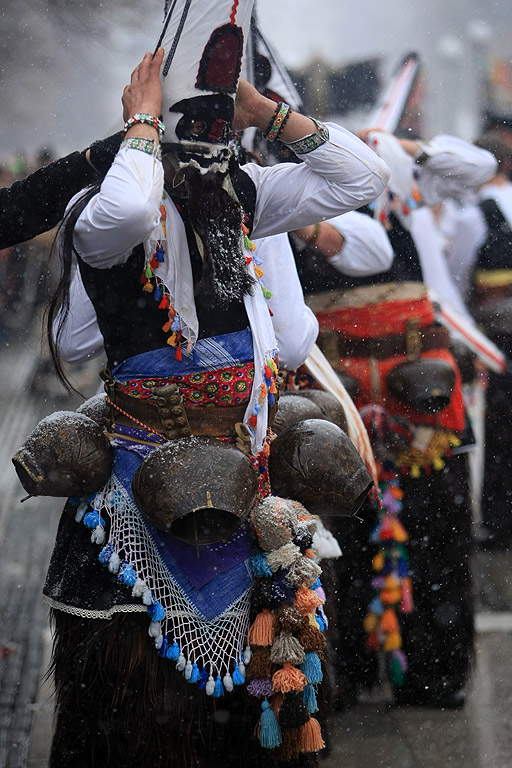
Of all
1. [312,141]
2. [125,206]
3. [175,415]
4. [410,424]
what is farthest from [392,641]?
[125,206]

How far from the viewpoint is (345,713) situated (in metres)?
3.49

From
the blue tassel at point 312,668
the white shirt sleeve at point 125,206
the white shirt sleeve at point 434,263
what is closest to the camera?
the white shirt sleeve at point 125,206

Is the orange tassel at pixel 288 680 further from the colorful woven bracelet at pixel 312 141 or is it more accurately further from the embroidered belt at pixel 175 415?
Answer: the colorful woven bracelet at pixel 312 141

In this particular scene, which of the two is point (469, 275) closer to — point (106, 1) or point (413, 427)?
point (413, 427)

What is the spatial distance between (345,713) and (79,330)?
1.90m

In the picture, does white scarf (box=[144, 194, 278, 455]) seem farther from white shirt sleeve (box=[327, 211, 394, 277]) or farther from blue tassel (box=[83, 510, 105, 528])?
white shirt sleeve (box=[327, 211, 394, 277])

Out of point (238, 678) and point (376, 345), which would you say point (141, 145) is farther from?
point (376, 345)

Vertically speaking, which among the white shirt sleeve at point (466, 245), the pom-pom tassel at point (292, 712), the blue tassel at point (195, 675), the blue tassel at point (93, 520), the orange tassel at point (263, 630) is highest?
the blue tassel at point (93, 520)

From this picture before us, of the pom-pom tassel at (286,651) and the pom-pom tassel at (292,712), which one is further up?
the pom-pom tassel at (286,651)

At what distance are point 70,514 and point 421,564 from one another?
193 cm

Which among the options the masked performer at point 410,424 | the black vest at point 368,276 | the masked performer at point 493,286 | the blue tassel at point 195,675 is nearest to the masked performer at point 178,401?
the blue tassel at point 195,675

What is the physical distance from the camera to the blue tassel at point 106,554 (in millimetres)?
1957

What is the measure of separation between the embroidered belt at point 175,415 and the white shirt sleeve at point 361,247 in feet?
4.53

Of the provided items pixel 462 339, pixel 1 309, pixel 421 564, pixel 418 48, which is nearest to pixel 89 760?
pixel 421 564
